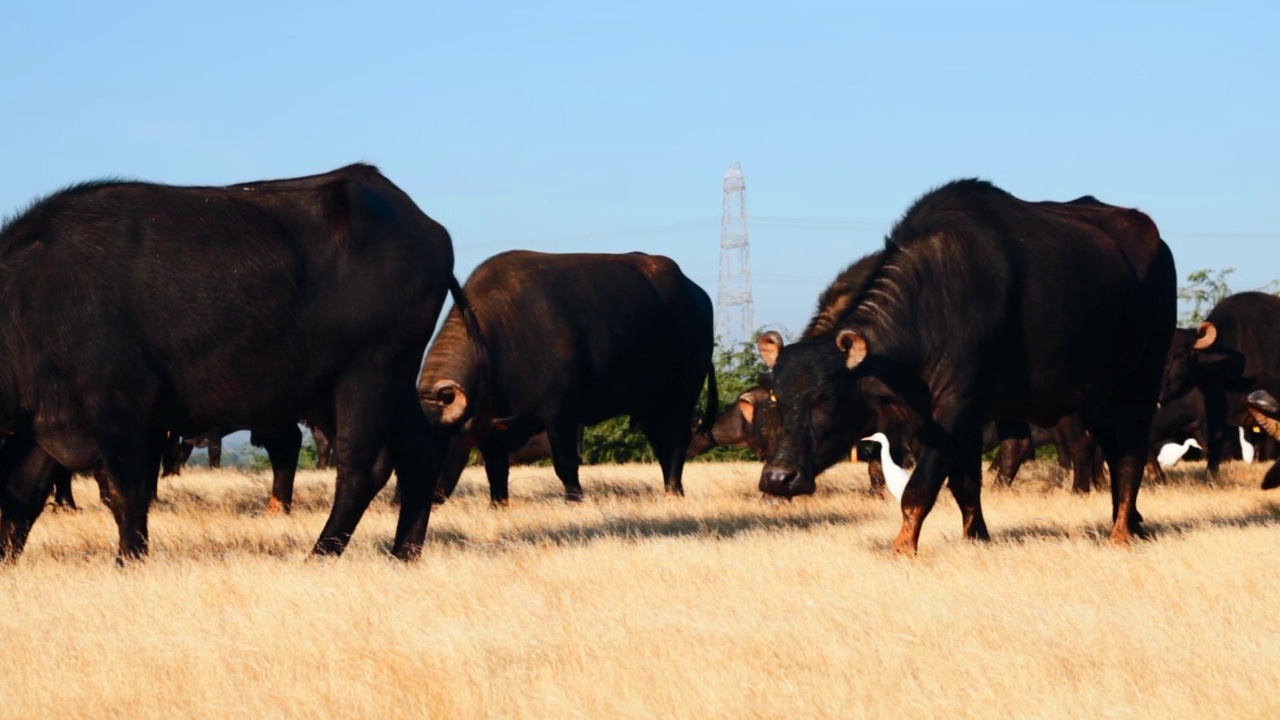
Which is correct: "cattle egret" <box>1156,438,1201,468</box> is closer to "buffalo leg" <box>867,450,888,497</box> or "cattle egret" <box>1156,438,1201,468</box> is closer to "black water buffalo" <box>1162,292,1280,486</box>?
"black water buffalo" <box>1162,292,1280,486</box>

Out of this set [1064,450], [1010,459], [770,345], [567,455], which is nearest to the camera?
[770,345]

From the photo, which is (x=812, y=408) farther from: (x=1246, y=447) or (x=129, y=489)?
(x=1246, y=447)

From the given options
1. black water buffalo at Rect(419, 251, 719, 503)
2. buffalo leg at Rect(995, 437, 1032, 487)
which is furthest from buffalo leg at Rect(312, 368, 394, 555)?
buffalo leg at Rect(995, 437, 1032, 487)

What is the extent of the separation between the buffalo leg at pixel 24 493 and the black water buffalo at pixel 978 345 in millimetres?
4496

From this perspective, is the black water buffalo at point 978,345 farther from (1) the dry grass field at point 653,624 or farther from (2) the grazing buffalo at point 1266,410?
(2) the grazing buffalo at point 1266,410

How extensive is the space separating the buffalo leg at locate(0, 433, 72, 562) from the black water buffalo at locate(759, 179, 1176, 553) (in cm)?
450

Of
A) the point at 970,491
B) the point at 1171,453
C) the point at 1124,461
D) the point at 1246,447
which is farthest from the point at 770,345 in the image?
the point at 1246,447

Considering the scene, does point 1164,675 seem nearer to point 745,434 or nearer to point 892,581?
point 892,581

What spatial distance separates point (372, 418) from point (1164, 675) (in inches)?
202

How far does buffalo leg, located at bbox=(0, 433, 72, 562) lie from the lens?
34.1 feet

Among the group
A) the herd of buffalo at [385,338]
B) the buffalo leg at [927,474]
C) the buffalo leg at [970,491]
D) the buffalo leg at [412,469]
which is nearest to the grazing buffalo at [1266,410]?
the herd of buffalo at [385,338]

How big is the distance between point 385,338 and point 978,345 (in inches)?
144

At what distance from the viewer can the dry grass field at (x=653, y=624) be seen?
6.18 m

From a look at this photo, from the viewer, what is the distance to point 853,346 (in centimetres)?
1005
